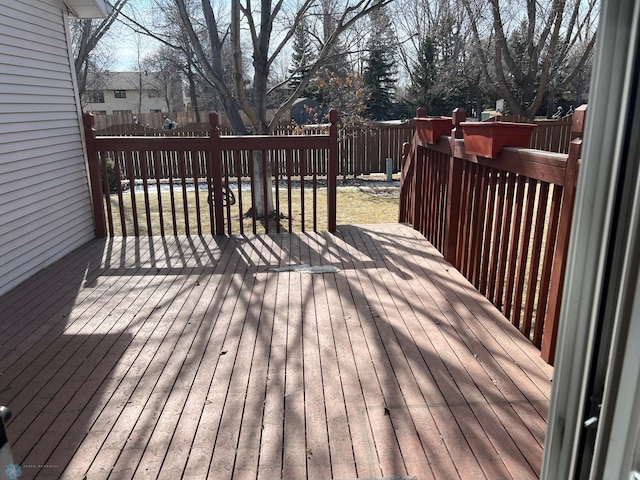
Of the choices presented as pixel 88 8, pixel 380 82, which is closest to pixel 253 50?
pixel 88 8

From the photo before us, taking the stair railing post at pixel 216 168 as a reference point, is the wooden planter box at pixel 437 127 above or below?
above

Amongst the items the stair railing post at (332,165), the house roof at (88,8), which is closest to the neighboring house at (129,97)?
the house roof at (88,8)

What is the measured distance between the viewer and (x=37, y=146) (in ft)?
13.2

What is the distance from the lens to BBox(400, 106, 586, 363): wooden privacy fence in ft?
7.22

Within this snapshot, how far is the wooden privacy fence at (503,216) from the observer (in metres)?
2.20

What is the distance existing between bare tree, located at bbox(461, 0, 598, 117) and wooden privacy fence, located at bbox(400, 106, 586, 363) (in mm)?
7537

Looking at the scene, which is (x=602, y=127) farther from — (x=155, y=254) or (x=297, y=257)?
(x=155, y=254)

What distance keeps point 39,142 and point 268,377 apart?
3.29m

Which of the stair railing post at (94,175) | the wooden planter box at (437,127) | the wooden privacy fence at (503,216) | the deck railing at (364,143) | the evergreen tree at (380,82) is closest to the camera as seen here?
the wooden privacy fence at (503,216)

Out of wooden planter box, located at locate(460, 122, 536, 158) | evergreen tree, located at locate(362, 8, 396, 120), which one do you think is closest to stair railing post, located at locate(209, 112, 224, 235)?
wooden planter box, located at locate(460, 122, 536, 158)

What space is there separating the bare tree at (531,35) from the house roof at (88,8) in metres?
8.16

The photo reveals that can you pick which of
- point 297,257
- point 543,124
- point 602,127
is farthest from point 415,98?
point 602,127

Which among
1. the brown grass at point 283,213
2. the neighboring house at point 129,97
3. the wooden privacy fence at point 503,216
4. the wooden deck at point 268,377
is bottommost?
the brown grass at point 283,213

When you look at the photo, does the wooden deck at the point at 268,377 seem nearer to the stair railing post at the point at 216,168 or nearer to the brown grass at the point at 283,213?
the stair railing post at the point at 216,168
